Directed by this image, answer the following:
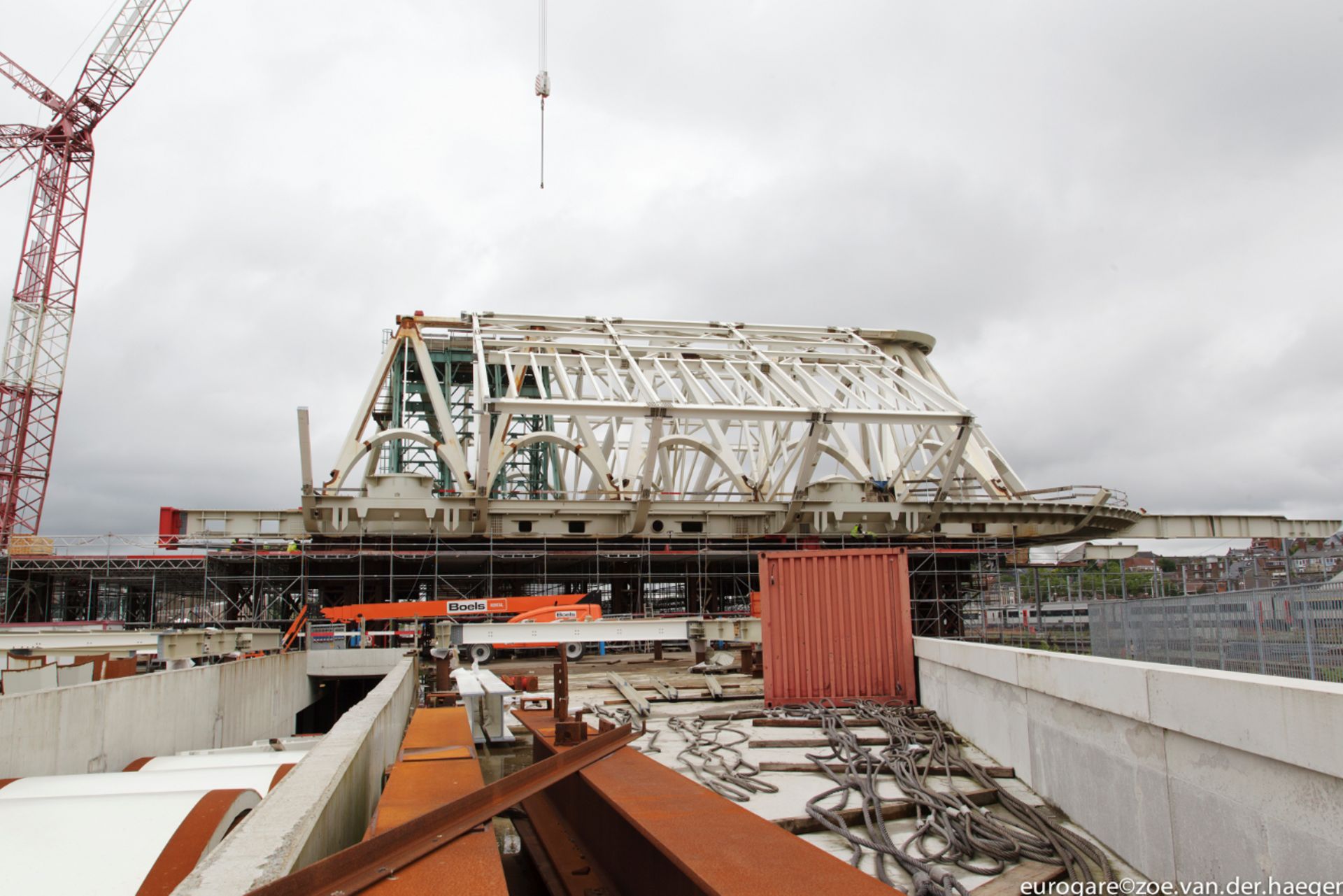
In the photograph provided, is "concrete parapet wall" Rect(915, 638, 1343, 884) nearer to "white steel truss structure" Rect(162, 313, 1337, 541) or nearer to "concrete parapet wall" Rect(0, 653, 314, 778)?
"concrete parapet wall" Rect(0, 653, 314, 778)

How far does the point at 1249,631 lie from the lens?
11516mm

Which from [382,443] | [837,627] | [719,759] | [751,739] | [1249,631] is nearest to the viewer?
[719,759]

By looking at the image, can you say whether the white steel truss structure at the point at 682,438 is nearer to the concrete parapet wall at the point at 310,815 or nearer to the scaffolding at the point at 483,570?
the scaffolding at the point at 483,570

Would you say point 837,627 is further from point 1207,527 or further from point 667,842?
point 1207,527

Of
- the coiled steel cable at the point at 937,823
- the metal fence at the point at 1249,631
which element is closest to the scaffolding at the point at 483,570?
the metal fence at the point at 1249,631

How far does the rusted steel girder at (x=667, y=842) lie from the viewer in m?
3.61

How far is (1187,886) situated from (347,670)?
17.8m

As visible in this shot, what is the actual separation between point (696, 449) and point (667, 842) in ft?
103

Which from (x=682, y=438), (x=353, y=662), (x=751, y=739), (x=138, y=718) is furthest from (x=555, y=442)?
(x=751, y=739)

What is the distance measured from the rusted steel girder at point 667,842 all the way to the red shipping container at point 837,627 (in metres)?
4.58

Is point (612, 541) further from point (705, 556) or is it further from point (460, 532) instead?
point (460, 532)

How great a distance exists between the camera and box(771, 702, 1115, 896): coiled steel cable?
5313mm

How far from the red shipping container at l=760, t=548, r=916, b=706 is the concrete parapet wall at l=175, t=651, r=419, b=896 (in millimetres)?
5232

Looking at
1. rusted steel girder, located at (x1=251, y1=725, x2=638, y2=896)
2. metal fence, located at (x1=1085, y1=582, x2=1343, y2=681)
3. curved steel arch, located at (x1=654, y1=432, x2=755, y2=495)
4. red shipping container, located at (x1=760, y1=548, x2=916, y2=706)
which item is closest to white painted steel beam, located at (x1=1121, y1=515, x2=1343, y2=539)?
curved steel arch, located at (x1=654, y1=432, x2=755, y2=495)
